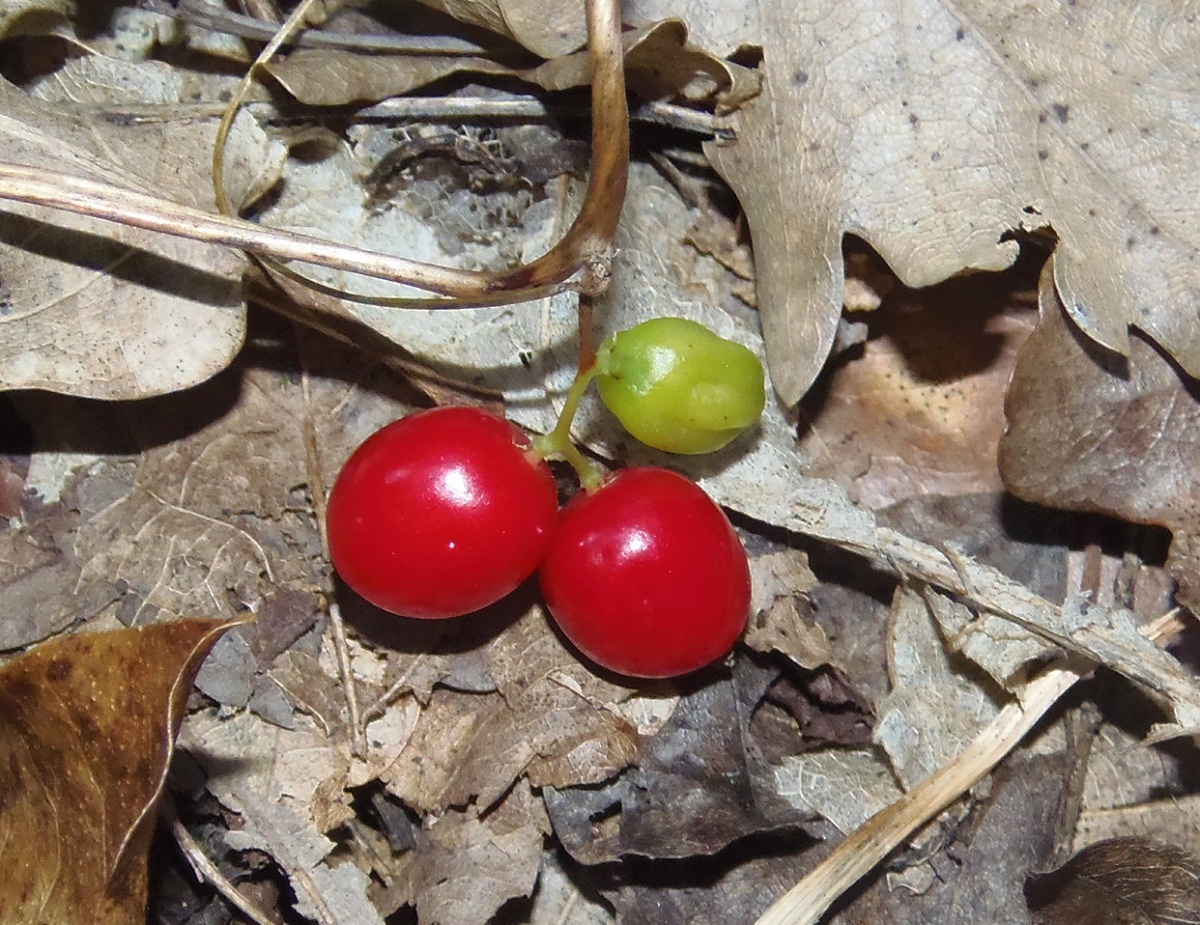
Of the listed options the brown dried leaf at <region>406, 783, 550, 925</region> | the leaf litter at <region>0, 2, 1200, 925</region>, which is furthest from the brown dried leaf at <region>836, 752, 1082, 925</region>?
the brown dried leaf at <region>406, 783, 550, 925</region>

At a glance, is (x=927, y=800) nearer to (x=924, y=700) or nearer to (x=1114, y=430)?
(x=924, y=700)

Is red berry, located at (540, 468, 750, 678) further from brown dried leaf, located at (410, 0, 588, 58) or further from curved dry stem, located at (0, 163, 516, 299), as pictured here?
brown dried leaf, located at (410, 0, 588, 58)

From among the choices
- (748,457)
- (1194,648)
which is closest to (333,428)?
(748,457)

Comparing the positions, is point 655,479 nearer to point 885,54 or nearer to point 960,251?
point 960,251

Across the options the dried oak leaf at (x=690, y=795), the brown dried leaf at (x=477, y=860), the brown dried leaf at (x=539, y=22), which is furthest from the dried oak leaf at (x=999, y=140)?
the brown dried leaf at (x=477, y=860)

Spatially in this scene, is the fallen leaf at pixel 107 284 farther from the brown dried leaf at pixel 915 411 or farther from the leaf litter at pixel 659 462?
the brown dried leaf at pixel 915 411
